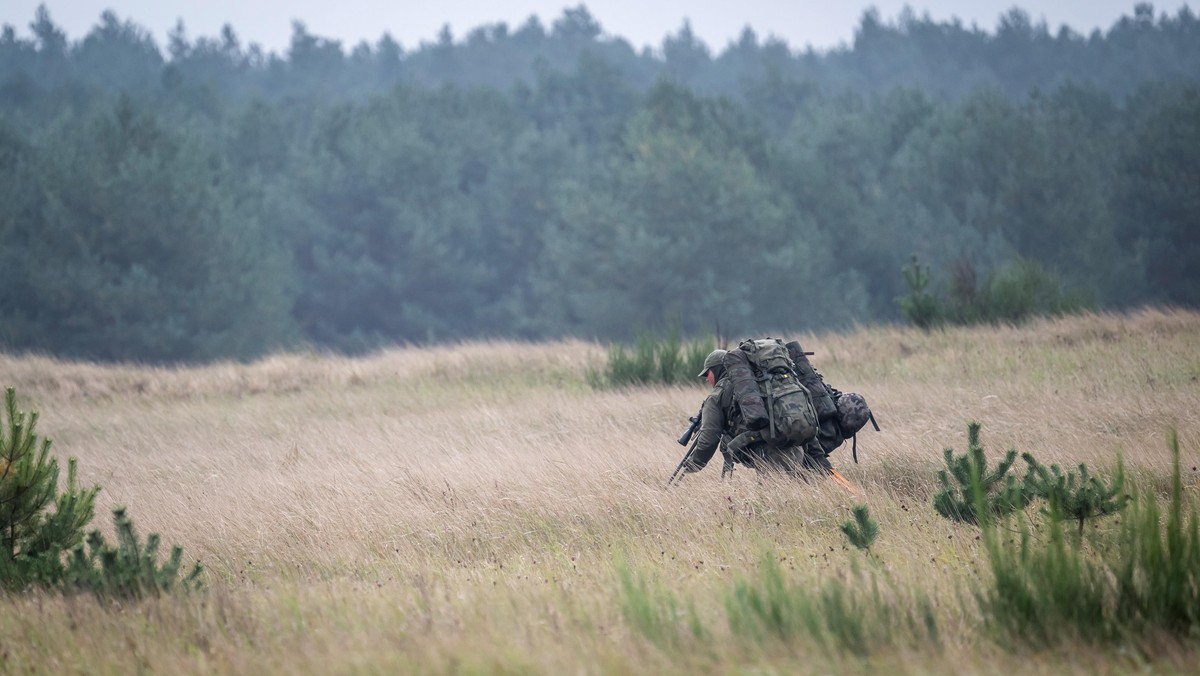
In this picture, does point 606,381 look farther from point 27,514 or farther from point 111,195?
point 111,195

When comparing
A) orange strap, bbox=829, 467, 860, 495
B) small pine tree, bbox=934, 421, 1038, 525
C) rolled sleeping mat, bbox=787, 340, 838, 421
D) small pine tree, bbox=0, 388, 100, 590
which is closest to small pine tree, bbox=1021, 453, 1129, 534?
small pine tree, bbox=934, 421, 1038, 525

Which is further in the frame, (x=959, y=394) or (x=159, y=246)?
(x=159, y=246)

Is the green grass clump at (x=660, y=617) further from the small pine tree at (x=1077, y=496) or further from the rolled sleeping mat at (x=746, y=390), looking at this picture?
the rolled sleeping mat at (x=746, y=390)

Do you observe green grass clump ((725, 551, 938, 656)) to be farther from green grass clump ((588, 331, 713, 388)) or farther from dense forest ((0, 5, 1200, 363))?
dense forest ((0, 5, 1200, 363))

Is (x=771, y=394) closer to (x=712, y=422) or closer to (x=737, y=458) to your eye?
(x=712, y=422)

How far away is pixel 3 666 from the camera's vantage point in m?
4.45

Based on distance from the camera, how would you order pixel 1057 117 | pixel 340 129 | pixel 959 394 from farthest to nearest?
pixel 340 129 → pixel 1057 117 → pixel 959 394

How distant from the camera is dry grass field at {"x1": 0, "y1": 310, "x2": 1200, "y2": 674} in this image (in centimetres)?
422

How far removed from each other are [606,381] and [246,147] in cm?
3346

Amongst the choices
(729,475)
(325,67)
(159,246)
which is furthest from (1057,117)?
(325,67)

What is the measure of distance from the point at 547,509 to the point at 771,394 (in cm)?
167

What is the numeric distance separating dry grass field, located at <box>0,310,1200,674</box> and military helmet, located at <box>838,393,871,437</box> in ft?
1.58

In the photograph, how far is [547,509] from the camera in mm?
7453

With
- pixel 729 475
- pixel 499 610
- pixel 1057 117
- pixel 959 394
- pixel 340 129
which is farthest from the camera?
pixel 340 129
